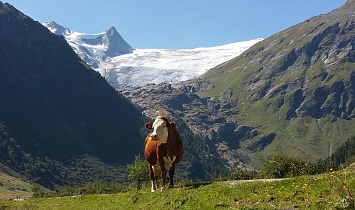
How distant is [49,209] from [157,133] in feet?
74.3

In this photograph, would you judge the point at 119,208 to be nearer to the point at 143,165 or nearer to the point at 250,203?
the point at 250,203

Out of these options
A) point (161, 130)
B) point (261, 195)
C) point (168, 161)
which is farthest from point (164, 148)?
point (261, 195)

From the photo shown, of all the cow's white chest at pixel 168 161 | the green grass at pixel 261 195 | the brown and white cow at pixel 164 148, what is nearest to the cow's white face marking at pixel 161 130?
the brown and white cow at pixel 164 148

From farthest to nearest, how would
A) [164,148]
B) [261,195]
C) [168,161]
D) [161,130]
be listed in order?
[168,161]
[164,148]
[161,130]
[261,195]

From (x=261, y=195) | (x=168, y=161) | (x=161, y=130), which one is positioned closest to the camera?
(x=261, y=195)

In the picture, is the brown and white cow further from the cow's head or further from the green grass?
the green grass

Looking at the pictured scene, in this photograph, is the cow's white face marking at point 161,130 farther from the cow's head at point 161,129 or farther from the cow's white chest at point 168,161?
the cow's white chest at point 168,161

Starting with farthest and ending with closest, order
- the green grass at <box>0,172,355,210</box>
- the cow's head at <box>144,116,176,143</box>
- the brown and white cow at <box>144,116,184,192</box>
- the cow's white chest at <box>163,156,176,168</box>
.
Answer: the cow's white chest at <box>163,156,176,168</box>, the brown and white cow at <box>144,116,184,192</box>, the cow's head at <box>144,116,176,143</box>, the green grass at <box>0,172,355,210</box>

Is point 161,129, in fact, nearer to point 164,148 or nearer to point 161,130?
point 161,130

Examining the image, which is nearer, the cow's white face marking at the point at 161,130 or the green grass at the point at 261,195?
the green grass at the point at 261,195

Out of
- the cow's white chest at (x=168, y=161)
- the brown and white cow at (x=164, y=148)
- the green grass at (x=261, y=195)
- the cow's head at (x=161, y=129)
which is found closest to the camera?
the green grass at (x=261, y=195)

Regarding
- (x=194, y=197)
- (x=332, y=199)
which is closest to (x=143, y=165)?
(x=194, y=197)

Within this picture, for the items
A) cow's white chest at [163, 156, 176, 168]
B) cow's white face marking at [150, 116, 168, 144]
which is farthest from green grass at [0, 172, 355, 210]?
cow's white face marking at [150, 116, 168, 144]

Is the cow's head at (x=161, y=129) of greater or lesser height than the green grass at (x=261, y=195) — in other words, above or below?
above
